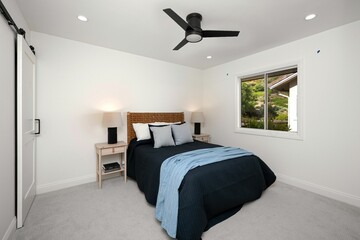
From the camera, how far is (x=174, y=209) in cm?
172

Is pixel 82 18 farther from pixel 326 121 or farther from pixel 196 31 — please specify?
pixel 326 121

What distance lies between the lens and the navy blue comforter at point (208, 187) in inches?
65.2

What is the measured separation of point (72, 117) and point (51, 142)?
0.52 m

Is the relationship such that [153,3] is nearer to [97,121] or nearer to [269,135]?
[97,121]

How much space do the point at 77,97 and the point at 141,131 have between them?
1.31m

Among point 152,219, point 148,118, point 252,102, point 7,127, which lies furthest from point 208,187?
point 252,102

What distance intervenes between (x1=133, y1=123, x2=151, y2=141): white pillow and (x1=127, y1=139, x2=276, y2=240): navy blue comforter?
1.79 feet

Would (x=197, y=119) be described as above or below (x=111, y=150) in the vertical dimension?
above

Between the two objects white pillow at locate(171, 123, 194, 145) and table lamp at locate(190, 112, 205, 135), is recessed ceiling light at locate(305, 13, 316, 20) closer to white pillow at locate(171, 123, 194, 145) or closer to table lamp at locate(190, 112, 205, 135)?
white pillow at locate(171, 123, 194, 145)

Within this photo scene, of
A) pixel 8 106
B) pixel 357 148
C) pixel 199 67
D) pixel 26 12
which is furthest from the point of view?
pixel 199 67

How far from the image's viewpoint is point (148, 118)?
3781 millimetres

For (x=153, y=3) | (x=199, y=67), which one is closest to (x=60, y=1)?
(x=153, y=3)

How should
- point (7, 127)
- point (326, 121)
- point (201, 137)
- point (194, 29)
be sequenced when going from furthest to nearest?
point (201, 137), point (326, 121), point (194, 29), point (7, 127)

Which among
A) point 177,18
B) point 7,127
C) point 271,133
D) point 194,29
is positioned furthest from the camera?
point 271,133
